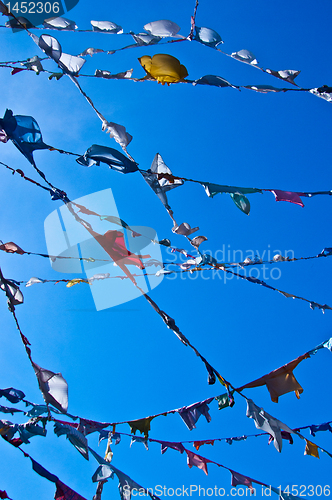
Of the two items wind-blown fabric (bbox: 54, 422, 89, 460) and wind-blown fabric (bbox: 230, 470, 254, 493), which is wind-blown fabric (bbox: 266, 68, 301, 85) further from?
wind-blown fabric (bbox: 230, 470, 254, 493)

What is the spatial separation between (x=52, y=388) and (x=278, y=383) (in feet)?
8.13

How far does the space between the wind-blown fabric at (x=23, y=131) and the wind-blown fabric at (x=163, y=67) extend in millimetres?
1306

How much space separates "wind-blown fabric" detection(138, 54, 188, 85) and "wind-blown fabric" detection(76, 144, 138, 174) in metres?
1.10

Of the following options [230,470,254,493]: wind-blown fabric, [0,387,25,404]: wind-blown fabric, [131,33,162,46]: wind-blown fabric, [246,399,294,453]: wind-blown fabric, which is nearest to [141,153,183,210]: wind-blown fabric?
[131,33,162,46]: wind-blown fabric

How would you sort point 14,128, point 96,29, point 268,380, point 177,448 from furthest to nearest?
point 177,448 < point 268,380 < point 96,29 < point 14,128

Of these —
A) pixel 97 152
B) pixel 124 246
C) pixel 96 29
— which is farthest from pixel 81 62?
pixel 124 246

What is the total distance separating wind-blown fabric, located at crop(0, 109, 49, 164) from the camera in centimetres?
230

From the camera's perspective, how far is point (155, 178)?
114 inches

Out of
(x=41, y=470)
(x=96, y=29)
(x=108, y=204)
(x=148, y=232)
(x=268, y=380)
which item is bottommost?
(x=41, y=470)

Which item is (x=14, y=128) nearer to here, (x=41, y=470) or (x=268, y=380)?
(x=41, y=470)

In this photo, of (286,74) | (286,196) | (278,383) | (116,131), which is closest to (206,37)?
(286,74)

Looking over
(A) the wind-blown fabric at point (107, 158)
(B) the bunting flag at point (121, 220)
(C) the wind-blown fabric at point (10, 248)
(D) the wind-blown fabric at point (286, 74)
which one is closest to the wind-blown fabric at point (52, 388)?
(B) the bunting flag at point (121, 220)

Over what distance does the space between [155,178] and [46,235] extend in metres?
2.40

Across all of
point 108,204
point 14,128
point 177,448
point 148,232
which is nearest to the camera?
point 14,128
